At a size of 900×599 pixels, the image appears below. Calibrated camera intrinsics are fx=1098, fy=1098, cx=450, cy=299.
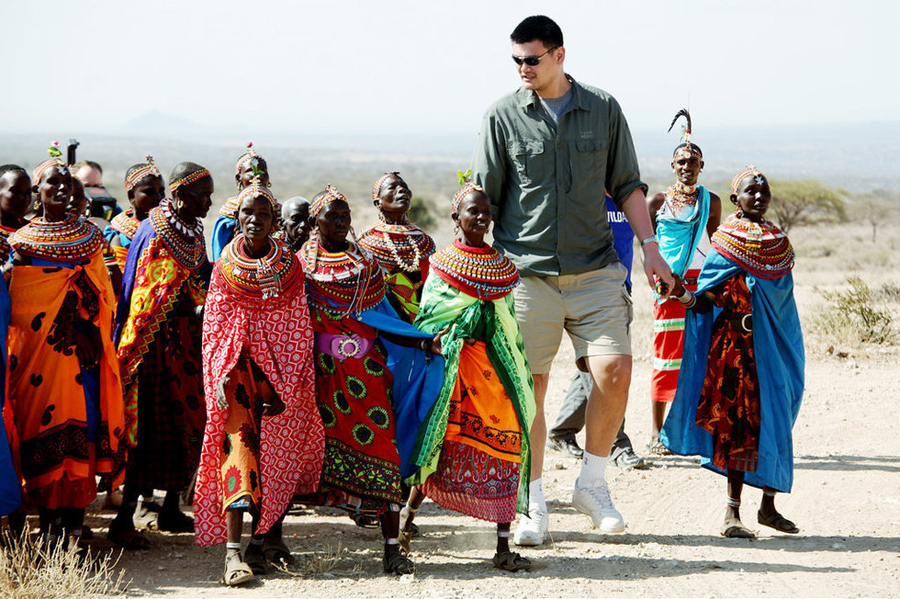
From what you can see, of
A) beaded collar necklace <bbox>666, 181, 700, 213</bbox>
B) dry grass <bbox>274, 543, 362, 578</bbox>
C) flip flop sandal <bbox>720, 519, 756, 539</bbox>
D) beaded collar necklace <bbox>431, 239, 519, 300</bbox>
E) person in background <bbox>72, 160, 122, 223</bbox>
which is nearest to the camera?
dry grass <bbox>274, 543, 362, 578</bbox>

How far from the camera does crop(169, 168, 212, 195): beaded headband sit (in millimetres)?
6637

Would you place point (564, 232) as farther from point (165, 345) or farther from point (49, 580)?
point (49, 580)

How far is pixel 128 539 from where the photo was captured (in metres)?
6.55

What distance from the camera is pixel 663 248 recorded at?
9.05 meters

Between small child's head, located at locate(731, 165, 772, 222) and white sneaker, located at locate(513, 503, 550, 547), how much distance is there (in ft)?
7.54

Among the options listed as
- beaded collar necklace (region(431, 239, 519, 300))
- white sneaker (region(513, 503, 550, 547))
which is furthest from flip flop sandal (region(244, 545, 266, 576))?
beaded collar necklace (region(431, 239, 519, 300))

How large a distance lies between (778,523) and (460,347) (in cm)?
239

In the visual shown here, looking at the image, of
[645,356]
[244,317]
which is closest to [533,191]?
[244,317]

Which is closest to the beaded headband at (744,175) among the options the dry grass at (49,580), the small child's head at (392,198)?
the small child's head at (392,198)

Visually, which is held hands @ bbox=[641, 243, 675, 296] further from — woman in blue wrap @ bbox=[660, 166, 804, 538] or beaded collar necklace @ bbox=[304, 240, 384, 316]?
beaded collar necklace @ bbox=[304, 240, 384, 316]

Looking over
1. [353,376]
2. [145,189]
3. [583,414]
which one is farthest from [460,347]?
[583,414]

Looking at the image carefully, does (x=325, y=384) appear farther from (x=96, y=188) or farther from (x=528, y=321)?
(x=96, y=188)

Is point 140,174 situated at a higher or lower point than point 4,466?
Result: higher

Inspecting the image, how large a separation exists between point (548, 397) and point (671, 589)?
550 cm
